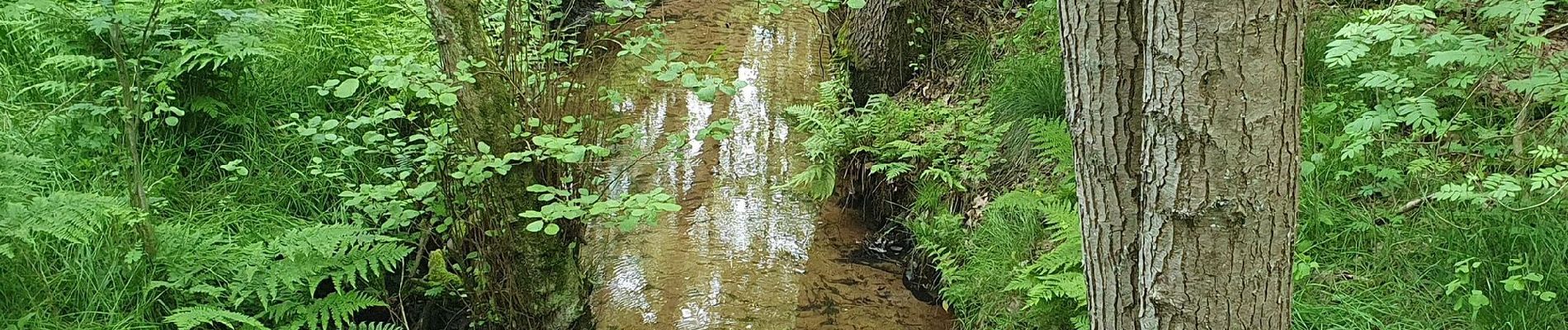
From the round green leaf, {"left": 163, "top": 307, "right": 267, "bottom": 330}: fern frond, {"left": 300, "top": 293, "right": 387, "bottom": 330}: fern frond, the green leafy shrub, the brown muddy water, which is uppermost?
the round green leaf

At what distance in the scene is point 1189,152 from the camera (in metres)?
1.46

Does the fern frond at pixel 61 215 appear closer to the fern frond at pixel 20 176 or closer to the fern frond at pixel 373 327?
the fern frond at pixel 20 176

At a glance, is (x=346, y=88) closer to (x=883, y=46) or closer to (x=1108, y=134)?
(x=1108, y=134)

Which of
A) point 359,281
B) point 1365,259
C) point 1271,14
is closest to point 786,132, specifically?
point 359,281

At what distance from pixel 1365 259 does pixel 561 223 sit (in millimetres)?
2710

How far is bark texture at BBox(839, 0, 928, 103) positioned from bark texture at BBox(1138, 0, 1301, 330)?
12.5 feet

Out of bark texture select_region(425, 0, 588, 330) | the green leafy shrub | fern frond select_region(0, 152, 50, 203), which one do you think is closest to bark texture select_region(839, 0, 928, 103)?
the green leafy shrub

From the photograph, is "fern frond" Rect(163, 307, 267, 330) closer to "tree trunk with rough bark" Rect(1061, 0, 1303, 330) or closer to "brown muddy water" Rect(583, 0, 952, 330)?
"brown muddy water" Rect(583, 0, 952, 330)

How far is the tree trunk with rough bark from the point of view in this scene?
1380 millimetres

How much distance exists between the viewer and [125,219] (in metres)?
2.79

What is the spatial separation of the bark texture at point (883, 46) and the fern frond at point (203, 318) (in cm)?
363

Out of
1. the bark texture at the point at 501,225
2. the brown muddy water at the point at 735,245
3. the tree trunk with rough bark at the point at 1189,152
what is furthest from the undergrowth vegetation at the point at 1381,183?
the bark texture at the point at 501,225

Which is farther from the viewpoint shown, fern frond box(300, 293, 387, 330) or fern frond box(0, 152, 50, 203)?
fern frond box(300, 293, 387, 330)

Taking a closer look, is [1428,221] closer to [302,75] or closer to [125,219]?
[125,219]
